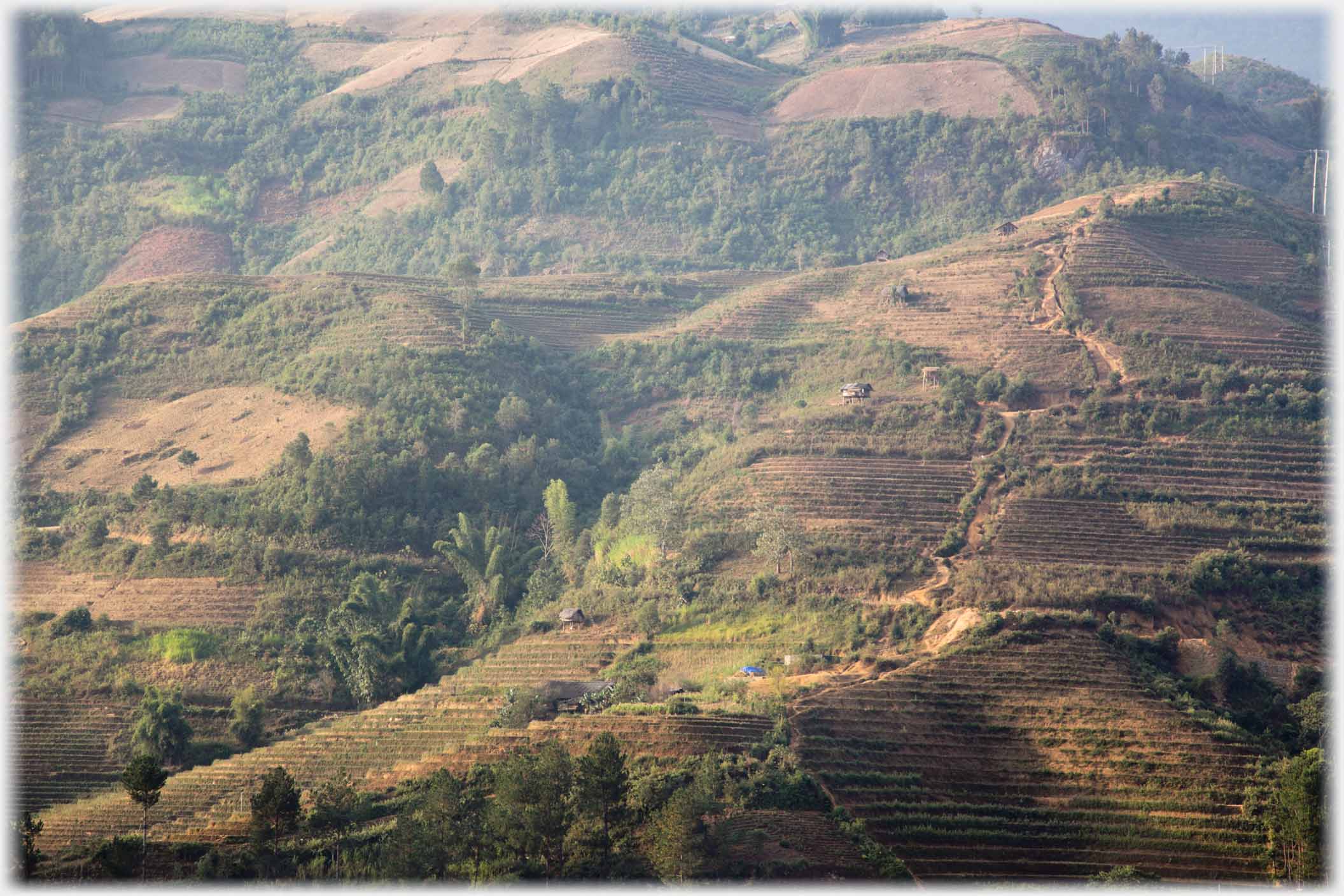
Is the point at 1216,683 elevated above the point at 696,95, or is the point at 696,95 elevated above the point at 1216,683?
the point at 696,95

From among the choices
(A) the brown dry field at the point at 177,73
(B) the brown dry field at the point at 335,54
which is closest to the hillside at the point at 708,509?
(A) the brown dry field at the point at 177,73

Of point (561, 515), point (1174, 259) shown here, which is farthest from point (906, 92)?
point (561, 515)

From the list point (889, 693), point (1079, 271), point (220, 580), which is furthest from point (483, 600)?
point (1079, 271)

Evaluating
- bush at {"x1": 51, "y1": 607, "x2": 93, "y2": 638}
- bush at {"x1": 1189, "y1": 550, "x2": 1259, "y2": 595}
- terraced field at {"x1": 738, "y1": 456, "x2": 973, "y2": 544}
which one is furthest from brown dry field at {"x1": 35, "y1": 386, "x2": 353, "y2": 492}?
bush at {"x1": 1189, "y1": 550, "x2": 1259, "y2": 595}

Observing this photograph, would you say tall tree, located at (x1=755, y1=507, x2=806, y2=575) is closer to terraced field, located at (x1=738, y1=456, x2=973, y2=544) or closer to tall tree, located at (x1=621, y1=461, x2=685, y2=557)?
terraced field, located at (x1=738, y1=456, x2=973, y2=544)

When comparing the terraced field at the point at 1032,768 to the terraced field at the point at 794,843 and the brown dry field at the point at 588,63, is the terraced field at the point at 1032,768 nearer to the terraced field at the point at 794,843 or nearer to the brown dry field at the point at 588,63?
the terraced field at the point at 794,843

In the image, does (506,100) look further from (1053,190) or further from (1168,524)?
(1168,524)
